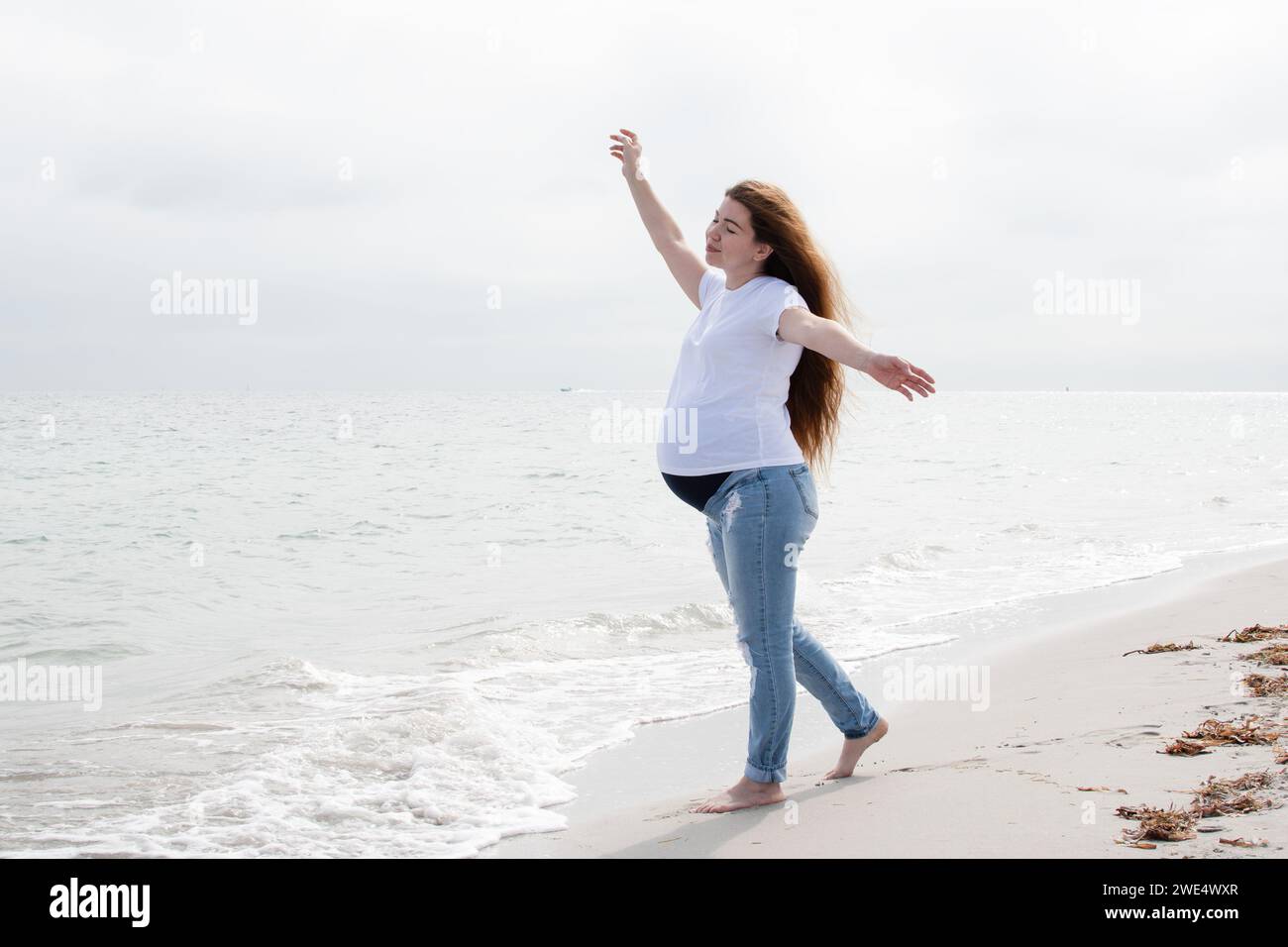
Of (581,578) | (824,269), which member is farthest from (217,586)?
(824,269)

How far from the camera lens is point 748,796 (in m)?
3.53

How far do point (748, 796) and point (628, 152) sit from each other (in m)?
2.40

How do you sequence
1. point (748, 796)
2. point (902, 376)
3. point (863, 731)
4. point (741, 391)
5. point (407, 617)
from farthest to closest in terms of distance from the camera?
point (407, 617), point (863, 731), point (748, 796), point (741, 391), point (902, 376)

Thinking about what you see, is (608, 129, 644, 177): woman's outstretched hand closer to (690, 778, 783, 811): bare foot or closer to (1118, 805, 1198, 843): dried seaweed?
(690, 778, 783, 811): bare foot

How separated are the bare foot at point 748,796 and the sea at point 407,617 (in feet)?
2.06

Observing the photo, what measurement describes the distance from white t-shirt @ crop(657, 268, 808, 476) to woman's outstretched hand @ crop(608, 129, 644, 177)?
2.95 feet

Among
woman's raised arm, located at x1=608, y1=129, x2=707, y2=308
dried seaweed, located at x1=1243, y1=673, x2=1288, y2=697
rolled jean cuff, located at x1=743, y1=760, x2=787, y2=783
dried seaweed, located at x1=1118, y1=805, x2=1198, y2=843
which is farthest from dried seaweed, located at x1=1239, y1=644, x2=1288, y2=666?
woman's raised arm, located at x1=608, y1=129, x2=707, y2=308

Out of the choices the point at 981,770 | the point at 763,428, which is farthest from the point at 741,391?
the point at 981,770

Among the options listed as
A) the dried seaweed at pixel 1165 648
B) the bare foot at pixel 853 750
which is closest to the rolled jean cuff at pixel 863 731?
the bare foot at pixel 853 750

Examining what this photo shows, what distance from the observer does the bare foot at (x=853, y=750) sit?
3832 millimetres

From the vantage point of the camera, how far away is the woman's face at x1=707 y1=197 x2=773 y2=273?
3410mm

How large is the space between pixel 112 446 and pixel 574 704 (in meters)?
28.9

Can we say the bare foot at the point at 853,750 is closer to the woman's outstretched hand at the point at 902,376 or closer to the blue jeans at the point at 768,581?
the blue jeans at the point at 768,581

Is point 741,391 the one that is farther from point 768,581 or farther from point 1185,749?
point 1185,749
